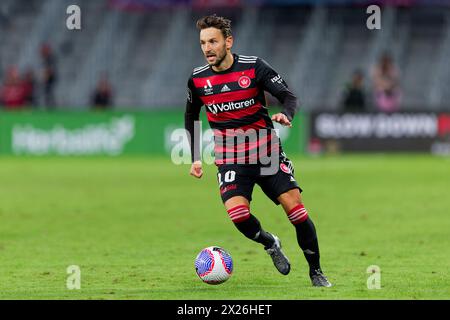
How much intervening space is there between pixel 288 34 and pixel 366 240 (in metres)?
22.7

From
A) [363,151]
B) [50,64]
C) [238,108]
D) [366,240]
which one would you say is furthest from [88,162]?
[238,108]

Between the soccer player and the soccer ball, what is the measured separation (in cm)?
33

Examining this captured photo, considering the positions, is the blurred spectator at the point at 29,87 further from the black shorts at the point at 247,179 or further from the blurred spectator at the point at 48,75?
the black shorts at the point at 247,179

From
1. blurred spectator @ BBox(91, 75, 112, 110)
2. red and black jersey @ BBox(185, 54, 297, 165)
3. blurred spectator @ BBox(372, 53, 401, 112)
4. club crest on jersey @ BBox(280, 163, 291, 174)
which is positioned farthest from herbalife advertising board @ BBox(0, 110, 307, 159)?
club crest on jersey @ BBox(280, 163, 291, 174)

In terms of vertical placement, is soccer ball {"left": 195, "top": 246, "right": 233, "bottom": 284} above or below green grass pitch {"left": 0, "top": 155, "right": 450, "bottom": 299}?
above

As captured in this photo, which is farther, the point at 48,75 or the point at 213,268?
the point at 48,75

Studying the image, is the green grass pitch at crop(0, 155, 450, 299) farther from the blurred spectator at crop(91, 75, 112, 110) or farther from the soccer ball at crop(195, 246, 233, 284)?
the blurred spectator at crop(91, 75, 112, 110)

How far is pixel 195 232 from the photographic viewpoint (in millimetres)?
15461

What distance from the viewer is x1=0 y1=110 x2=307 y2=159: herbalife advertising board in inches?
1260

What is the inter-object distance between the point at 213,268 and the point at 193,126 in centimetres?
142

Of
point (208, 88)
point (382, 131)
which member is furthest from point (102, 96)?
point (208, 88)

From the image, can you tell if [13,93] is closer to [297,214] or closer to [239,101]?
[239,101]

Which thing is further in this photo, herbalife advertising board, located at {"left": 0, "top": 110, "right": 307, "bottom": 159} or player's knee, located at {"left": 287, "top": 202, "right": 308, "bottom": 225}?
herbalife advertising board, located at {"left": 0, "top": 110, "right": 307, "bottom": 159}

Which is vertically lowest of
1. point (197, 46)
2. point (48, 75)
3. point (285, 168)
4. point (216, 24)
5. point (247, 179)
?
point (247, 179)
